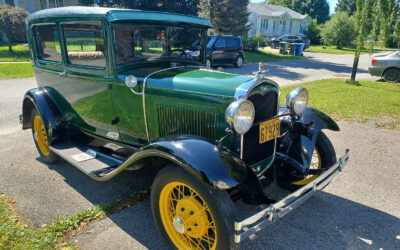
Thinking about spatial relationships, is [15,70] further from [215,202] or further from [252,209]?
[215,202]

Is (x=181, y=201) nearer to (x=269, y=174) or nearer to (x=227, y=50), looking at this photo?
(x=269, y=174)

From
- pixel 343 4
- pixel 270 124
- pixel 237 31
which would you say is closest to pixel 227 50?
pixel 237 31

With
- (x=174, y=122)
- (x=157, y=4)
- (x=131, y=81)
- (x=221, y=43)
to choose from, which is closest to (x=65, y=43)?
(x=131, y=81)

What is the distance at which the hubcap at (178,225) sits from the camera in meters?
2.38

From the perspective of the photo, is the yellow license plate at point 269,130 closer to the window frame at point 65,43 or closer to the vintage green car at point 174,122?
the vintage green car at point 174,122

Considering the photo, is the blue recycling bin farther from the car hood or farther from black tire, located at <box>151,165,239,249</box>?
black tire, located at <box>151,165,239,249</box>

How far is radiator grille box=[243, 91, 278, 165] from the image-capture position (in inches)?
107

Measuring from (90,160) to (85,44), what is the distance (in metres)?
1.42

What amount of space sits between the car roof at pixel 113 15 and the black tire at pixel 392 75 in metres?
10.8

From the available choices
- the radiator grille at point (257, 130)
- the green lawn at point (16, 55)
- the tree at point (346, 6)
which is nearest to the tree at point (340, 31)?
the green lawn at point (16, 55)

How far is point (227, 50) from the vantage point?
45.8 ft

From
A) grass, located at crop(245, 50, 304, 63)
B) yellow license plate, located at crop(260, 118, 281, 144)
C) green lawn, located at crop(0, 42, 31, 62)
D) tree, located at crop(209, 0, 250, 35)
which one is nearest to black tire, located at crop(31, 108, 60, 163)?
yellow license plate, located at crop(260, 118, 281, 144)

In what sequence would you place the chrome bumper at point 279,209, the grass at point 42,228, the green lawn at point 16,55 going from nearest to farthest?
the chrome bumper at point 279,209 < the grass at point 42,228 < the green lawn at point 16,55

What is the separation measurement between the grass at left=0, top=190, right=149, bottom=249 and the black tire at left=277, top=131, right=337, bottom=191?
170 cm
